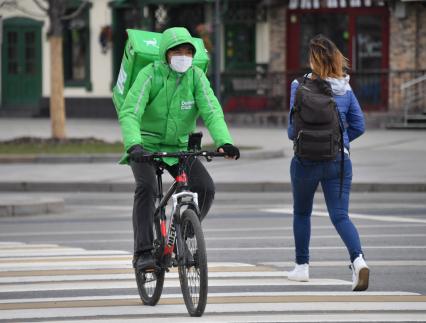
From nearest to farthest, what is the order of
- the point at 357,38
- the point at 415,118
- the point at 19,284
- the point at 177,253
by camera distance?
the point at 177,253 < the point at 19,284 < the point at 415,118 < the point at 357,38

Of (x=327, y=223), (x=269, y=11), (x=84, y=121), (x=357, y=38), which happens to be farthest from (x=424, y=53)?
(x=327, y=223)

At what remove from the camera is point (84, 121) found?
36.2 m

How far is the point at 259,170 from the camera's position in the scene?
2097 centimetres

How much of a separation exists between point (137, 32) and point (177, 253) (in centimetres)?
156

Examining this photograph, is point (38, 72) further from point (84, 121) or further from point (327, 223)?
point (327, 223)

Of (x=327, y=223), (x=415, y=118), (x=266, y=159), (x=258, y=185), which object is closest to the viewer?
(x=327, y=223)

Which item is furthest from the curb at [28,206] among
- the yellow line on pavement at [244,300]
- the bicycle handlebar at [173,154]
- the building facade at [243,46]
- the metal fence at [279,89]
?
the metal fence at [279,89]

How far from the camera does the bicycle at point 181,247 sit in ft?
26.4

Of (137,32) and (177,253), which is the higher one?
(137,32)

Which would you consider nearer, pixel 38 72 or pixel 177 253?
pixel 177 253

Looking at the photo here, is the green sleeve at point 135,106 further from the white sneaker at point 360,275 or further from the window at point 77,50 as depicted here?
the window at point 77,50

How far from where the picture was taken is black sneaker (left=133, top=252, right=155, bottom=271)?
8.67 metres

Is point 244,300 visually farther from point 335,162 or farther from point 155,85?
point 155,85

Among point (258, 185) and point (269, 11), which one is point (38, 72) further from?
point (258, 185)
